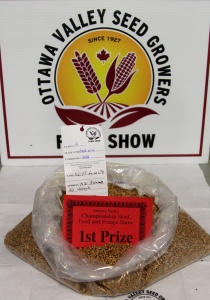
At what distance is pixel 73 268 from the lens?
0.78 metres

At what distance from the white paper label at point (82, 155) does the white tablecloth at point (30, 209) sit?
0.20 metres

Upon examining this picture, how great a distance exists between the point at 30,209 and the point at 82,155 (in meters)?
0.28

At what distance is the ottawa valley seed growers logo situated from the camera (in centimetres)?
113

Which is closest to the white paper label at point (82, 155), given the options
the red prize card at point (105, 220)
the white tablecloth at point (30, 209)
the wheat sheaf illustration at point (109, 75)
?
the red prize card at point (105, 220)

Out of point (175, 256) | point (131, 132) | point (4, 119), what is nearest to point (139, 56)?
point (131, 132)

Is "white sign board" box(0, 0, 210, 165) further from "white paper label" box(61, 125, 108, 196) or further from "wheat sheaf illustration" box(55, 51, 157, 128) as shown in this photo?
"white paper label" box(61, 125, 108, 196)

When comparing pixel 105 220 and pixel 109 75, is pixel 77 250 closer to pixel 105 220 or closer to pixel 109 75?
pixel 105 220

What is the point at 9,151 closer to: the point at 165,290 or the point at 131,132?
the point at 131,132

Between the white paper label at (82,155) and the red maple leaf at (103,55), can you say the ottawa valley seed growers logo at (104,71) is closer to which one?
the red maple leaf at (103,55)

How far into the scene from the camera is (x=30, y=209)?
42.5 inches

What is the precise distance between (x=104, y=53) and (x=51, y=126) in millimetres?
267

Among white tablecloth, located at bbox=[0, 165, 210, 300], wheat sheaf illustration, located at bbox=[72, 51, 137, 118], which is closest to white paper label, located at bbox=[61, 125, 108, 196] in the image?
white tablecloth, located at bbox=[0, 165, 210, 300]

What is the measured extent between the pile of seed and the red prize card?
23 mm

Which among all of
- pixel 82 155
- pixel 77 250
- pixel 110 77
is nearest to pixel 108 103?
pixel 110 77
